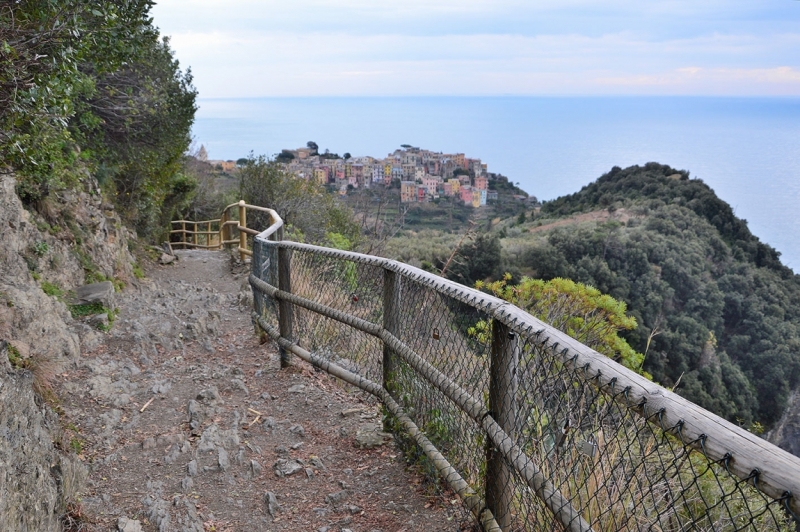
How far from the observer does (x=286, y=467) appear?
3768 mm

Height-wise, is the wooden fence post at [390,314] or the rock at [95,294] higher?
the wooden fence post at [390,314]

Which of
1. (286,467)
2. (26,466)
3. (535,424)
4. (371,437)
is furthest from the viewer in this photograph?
(371,437)

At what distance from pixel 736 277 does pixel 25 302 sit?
3081cm

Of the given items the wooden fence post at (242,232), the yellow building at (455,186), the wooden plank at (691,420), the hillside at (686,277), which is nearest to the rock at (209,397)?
the wooden plank at (691,420)

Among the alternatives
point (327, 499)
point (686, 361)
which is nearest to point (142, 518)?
point (327, 499)

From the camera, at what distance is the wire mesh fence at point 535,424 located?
1451 mm

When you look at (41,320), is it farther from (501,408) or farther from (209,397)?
(501,408)

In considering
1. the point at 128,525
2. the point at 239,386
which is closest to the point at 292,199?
the point at 239,386

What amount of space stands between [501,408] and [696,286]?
28721mm

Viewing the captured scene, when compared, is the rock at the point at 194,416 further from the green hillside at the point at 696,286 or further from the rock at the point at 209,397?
the green hillside at the point at 696,286

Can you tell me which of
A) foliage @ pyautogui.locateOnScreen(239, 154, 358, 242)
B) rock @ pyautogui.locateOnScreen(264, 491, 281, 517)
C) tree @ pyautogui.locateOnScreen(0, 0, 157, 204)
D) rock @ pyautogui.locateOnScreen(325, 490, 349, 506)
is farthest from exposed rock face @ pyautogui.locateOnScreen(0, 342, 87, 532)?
foliage @ pyautogui.locateOnScreen(239, 154, 358, 242)

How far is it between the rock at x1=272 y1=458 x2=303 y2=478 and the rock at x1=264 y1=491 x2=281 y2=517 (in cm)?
23

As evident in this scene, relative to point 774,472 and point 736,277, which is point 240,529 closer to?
point 774,472

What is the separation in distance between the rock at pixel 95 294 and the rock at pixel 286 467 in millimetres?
4043
